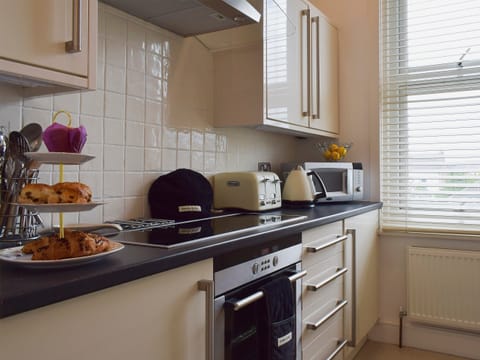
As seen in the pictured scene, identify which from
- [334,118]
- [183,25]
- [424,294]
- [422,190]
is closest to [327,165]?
[334,118]

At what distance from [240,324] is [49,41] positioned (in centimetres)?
96

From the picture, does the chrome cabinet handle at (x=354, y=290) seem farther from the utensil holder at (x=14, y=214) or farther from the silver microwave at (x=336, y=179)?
A: the utensil holder at (x=14, y=214)

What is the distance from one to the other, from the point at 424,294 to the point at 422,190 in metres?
0.63

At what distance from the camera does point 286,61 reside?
2189mm

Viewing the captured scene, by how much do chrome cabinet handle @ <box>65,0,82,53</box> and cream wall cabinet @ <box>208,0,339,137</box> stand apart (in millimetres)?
1021

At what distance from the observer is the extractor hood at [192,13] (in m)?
1.53

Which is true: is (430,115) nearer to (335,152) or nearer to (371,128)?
(371,128)

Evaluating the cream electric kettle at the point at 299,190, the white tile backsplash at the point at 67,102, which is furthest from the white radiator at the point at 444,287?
the white tile backsplash at the point at 67,102

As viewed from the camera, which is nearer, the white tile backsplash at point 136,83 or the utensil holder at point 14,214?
the utensil holder at point 14,214

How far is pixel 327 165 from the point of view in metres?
2.49

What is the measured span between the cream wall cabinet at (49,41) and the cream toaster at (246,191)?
1.00 meters

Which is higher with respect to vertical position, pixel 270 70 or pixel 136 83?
pixel 270 70

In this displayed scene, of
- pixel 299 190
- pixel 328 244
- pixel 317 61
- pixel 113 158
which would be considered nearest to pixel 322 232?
pixel 328 244

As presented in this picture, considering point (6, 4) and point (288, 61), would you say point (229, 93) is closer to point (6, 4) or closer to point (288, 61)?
point (288, 61)
